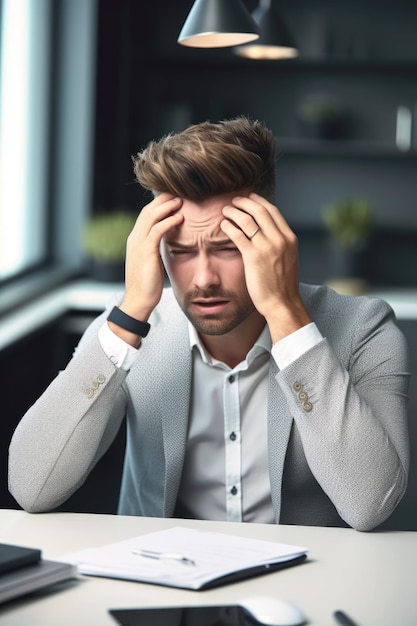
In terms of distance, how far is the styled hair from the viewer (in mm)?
2021

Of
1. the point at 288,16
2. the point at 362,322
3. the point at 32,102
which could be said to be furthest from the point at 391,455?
the point at 288,16

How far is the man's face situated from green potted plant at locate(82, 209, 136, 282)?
9.68 feet

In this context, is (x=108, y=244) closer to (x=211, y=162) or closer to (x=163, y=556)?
(x=211, y=162)

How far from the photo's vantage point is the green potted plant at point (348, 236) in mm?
5152

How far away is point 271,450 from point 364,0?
3924 millimetres

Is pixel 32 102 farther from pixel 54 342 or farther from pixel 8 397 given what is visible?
pixel 8 397

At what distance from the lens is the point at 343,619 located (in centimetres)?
128

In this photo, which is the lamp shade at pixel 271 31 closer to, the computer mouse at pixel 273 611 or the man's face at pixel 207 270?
the man's face at pixel 207 270

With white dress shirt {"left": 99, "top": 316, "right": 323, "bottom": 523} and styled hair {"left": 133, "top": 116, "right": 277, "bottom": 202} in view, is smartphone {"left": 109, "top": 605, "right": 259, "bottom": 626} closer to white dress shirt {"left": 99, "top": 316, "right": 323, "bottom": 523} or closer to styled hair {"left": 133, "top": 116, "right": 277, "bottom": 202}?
white dress shirt {"left": 99, "top": 316, "right": 323, "bottom": 523}

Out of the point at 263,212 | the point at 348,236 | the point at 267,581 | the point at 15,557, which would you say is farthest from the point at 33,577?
the point at 348,236

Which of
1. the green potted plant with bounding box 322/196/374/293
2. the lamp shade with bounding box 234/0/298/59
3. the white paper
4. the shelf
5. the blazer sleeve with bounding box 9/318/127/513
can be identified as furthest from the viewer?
the shelf

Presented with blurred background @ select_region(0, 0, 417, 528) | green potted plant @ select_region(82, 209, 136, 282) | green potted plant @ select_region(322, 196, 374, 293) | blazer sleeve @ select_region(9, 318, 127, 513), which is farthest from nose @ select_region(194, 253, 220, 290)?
green potted plant @ select_region(322, 196, 374, 293)

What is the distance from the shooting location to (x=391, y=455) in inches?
70.7

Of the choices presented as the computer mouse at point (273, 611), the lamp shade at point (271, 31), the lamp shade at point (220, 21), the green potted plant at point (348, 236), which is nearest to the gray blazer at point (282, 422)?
the computer mouse at point (273, 611)
